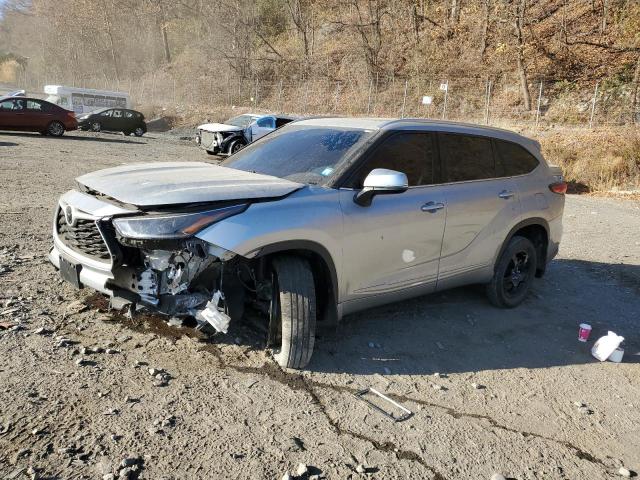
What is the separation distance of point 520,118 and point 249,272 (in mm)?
24075

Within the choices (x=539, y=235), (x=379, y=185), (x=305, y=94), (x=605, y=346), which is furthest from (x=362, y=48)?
(x=379, y=185)

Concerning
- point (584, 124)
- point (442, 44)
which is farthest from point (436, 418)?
point (442, 44)

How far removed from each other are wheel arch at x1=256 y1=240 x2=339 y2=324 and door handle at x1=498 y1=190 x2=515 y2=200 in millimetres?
2103

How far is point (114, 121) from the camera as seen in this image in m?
27.0

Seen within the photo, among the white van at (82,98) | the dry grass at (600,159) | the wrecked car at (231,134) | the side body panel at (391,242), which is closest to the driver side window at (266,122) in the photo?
the wrecked car at (231,134)

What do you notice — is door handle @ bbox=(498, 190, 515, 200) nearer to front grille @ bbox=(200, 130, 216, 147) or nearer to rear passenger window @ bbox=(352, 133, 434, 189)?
rear passenger window @ bbox=(352, 133, 434, 189)

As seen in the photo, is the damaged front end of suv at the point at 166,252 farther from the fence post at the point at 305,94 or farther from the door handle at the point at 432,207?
the fence post at the point at 305,94

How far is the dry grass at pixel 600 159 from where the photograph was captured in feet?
53.3

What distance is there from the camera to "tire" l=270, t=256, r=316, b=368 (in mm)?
3477

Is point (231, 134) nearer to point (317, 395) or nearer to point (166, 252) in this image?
point (166, 252)

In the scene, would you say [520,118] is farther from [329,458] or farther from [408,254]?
[329,458]

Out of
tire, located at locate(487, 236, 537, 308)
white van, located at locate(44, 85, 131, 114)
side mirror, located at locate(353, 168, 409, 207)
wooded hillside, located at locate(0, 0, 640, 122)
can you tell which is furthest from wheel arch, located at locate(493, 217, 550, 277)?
white van, located at locate(44, 85, 131, 114)

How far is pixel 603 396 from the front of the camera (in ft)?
12.5

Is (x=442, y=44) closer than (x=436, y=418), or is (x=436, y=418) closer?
(x=436, y=418)
